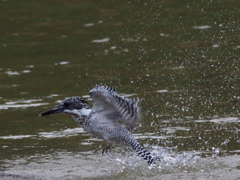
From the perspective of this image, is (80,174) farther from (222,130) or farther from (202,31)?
(202,31)

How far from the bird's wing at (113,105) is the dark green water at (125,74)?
0.55 metres

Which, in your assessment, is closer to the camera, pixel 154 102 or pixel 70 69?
pixel 154 102

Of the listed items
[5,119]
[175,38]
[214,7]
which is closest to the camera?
[5,119]

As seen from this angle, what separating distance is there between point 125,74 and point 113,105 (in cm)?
356

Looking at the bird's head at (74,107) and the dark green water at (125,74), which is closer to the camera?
the bird's head at (74,107)

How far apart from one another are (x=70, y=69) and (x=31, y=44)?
199cm

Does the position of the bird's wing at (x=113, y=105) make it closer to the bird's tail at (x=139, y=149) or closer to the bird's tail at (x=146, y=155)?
the bird's tail at (x=139, y=149)

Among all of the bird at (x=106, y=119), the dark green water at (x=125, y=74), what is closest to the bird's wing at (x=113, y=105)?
the bird at (x=106, y=119)

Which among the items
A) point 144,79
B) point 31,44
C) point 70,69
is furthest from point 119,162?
point 31,44

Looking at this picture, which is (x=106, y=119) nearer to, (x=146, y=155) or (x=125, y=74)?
(x=146, y=155)

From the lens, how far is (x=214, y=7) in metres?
12.9

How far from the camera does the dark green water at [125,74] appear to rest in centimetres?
714

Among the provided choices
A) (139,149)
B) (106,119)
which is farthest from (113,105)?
(139,149)

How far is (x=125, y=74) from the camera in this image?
9.93m
